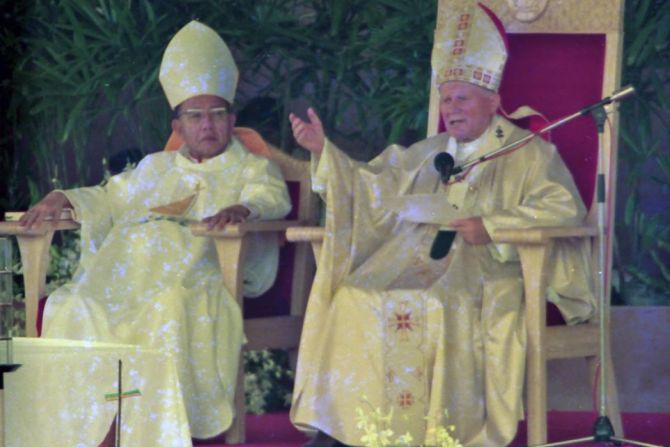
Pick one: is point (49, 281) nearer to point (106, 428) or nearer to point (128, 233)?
point (128, 233)

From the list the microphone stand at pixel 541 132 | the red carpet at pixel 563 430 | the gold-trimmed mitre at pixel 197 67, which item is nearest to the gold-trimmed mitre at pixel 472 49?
the microphone stand at pixel 541 132

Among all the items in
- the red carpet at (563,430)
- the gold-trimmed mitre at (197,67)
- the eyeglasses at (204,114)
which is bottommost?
the red carpet at (563,430)

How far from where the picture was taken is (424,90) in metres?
7.43

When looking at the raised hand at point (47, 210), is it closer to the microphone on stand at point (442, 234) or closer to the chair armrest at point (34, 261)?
the chair armrest at point (34, 261)

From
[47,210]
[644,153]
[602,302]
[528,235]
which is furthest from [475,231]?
[47,210]

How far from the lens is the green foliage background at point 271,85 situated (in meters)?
Answer: 7.35

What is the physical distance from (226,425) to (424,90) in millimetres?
1718

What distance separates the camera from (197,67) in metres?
6.79

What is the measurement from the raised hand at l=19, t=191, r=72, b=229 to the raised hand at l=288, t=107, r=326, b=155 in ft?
3.40

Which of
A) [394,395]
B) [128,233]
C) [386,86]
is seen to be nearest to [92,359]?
[394,395]

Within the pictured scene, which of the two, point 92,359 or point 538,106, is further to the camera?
point 538,106

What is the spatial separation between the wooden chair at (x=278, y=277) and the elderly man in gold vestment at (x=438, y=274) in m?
0.35

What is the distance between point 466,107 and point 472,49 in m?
0.19

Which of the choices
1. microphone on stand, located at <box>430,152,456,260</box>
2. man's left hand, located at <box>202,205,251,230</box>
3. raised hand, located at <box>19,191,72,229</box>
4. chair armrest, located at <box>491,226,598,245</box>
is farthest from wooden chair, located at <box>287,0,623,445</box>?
raised hand, located at <box>19,191,72,229</box>
